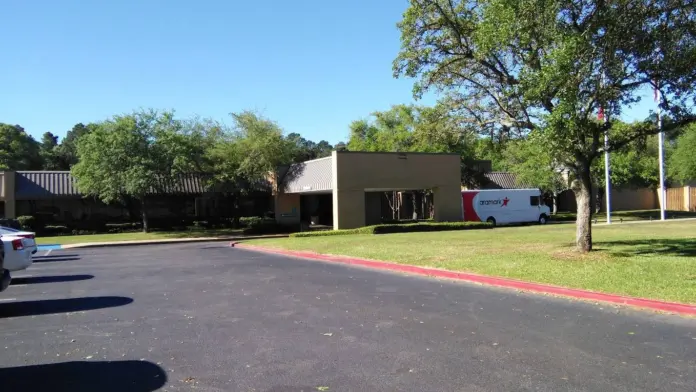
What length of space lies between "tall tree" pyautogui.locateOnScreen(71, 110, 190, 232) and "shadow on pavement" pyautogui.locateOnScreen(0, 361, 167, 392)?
2755 cm

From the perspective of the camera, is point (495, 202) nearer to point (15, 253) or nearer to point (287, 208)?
point (287, 208)

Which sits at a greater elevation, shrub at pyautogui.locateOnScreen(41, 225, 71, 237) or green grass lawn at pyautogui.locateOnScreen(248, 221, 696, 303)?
shrub at pyautogui.locateOnScreen(41, 225, 71, 237)

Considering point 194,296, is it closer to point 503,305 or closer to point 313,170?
point 503,305

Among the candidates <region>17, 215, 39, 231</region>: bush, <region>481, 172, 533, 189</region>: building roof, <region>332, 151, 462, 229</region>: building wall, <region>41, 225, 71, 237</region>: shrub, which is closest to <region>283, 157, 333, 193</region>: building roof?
<region>332, 151, 462, 229</region>: building wall

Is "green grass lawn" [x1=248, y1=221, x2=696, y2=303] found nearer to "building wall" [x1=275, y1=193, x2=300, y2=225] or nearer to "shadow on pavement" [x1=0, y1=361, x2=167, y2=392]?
"shadow on pavement" [x1=0, y1=361, x2=167, y2=392]

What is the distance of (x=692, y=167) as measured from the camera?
39781mm

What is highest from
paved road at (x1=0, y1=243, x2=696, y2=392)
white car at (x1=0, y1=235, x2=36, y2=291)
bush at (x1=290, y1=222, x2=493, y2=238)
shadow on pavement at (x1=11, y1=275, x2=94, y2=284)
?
white car at (x1=0, y1=235, x2=36, y2=291)

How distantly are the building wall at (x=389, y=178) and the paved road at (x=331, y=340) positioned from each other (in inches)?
834

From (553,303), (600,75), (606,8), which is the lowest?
(553,303)

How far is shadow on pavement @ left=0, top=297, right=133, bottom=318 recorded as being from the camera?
9172 mm

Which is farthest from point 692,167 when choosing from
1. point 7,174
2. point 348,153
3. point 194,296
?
point 7,174

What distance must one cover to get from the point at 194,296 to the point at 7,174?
106 ft

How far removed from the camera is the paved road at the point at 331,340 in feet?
17.3

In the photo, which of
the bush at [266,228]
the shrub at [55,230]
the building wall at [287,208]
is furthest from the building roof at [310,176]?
the shrub at [55,230]
